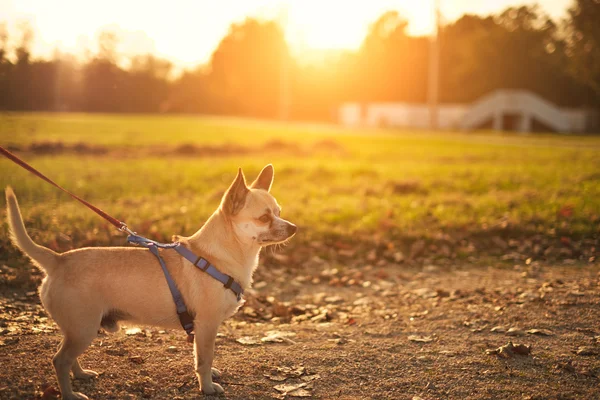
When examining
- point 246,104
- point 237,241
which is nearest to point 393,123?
point 246,104

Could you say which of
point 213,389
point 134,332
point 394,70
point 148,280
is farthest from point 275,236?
point 394,70

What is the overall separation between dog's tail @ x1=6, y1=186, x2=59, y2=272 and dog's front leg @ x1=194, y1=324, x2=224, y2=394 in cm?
136

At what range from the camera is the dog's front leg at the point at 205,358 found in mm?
4438

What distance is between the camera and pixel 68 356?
Answer: 4129 millimetres

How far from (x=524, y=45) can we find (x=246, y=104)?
1746 inches

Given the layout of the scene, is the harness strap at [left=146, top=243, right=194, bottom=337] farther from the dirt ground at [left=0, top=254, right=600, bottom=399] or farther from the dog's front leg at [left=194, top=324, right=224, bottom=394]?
the dirt ground at [left=0, top=254, right=600, bottom=399]

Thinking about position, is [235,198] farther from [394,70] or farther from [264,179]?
[394,70]

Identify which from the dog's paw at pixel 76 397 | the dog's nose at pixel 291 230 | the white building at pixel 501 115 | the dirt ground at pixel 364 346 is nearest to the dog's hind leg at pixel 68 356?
the dog's paw at pixel 76 397

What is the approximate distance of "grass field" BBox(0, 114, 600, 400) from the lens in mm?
4695

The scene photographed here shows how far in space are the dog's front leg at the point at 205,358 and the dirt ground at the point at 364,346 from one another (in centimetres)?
12

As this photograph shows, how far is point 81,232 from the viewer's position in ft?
28.1

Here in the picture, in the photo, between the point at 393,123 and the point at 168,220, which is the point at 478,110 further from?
the point at 168,220

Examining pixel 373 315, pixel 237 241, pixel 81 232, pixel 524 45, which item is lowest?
pixel 373 315

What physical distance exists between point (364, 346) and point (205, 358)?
1824 mm
